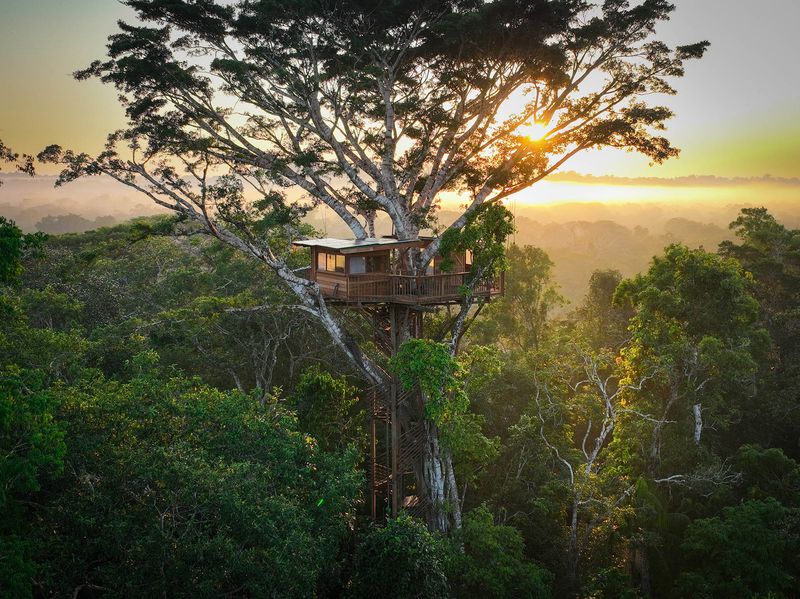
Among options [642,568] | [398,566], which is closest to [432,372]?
[398,566]

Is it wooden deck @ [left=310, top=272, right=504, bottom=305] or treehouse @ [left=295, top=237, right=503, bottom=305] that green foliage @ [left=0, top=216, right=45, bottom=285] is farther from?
wooden deck @ [left=310, top=272, right=504, bottom=305]

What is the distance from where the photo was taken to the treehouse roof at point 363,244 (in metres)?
15.7

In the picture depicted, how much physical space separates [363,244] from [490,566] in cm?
952

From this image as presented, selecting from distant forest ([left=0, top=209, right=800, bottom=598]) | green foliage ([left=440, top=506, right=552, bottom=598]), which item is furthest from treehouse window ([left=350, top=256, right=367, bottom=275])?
green foliage ([left=440, top=506, right=552, bottom=598])

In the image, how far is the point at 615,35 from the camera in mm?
16203

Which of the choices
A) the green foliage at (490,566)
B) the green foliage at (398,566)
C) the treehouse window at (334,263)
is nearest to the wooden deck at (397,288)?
the treehouse window at (334,263)

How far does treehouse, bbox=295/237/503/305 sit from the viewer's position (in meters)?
15.9

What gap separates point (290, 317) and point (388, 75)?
1202 centimetres

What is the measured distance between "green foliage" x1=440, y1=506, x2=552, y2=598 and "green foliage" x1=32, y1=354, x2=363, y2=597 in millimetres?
4227

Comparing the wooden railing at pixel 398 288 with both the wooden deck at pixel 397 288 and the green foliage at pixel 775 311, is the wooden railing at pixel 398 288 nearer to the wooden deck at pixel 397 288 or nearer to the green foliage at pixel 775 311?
the wooden deck at pixel 397 288

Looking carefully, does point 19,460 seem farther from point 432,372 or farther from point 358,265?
point 358,265

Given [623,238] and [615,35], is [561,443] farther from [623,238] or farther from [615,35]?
[623,238]

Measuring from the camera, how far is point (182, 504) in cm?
1015

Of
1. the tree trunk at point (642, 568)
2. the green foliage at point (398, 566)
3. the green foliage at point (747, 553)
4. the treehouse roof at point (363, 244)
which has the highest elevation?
the treehouse roof at point (363, 244)
